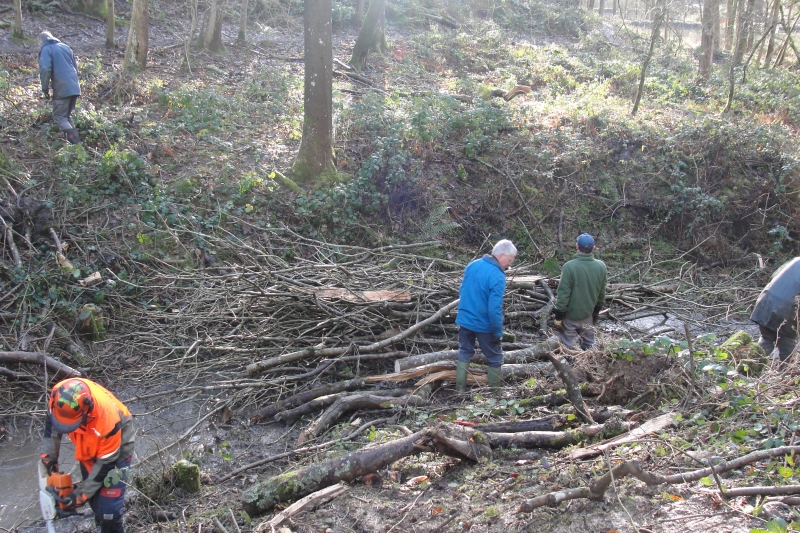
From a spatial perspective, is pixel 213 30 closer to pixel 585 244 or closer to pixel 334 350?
pixel 334 350

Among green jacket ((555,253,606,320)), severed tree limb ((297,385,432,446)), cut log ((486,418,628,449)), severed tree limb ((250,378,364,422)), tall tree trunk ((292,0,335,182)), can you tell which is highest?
tall tree trunk ((292,0,335,182))

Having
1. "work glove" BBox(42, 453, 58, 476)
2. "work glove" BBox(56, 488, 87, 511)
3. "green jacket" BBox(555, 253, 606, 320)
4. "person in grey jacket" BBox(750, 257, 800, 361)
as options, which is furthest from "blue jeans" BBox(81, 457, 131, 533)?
"person in grey jacket" BBox(750, 257, 800, 361)

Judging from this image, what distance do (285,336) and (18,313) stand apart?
365 centimetres

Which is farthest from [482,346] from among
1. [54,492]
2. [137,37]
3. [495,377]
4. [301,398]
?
[137,37]

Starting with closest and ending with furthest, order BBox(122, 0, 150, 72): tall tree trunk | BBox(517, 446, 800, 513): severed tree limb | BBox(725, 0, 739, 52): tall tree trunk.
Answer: BBox(517, 446, 800, 513): severed tree limb, BBox(122, 0, 150, 72): tall tree trunk, BBox(725, 0, 739, 52): tall tree trunk

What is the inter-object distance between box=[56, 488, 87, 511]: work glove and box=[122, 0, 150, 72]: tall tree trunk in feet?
36.5

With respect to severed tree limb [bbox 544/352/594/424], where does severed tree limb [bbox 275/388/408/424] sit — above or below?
below

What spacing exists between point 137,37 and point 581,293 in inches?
471

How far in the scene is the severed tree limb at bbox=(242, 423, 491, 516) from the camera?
434 cm

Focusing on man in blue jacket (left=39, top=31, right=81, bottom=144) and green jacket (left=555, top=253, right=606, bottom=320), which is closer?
green jacket (left=555, top=253, right=606, bottom=320)

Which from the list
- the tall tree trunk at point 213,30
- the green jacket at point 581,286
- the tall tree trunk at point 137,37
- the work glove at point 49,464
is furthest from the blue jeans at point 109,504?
the tall tree trunk at point 213,30

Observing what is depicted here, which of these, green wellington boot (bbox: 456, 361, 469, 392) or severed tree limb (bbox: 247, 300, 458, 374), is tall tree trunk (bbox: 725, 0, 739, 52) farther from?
green wellington boot (bbox: 456, 361, 469, 392)

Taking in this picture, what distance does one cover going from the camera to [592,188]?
1231cm

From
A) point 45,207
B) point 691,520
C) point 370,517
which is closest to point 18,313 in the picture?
point 45,207
